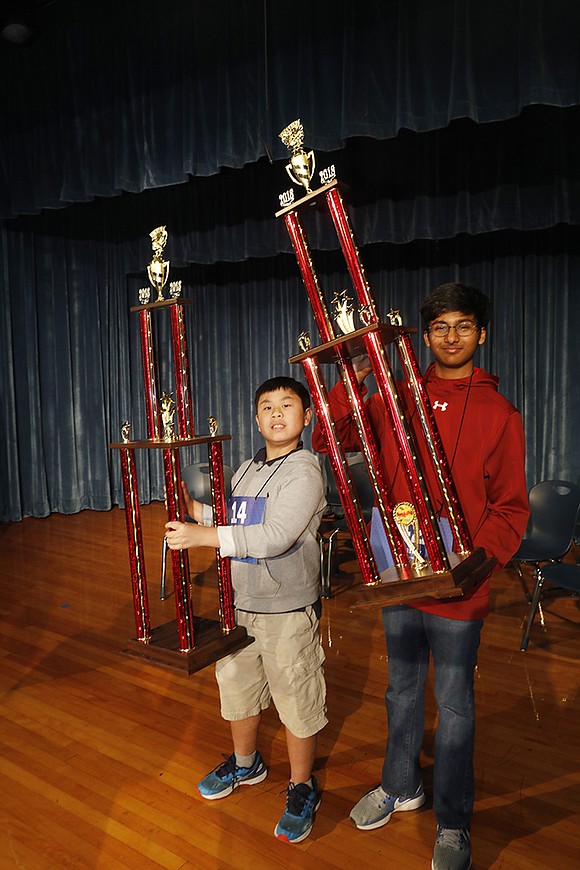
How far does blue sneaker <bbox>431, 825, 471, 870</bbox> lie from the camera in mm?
1607

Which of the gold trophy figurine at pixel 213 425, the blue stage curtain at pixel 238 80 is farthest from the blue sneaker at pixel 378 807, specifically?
the blue stage curtain at pixel 238 80

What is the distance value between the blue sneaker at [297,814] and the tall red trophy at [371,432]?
827 millimetres

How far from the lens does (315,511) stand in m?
1.71

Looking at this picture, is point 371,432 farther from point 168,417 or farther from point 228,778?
point 228,778

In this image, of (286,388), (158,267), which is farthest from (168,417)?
(158,267)

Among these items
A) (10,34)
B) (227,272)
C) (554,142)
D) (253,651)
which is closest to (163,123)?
(10,34)

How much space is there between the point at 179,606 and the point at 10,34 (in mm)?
4338

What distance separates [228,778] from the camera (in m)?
2.00

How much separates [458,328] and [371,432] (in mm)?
333

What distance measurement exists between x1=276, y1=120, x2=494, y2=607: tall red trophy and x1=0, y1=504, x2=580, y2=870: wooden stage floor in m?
0.90

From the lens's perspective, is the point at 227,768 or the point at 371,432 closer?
the point at 371,432

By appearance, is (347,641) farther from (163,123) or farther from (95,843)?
(163,123)

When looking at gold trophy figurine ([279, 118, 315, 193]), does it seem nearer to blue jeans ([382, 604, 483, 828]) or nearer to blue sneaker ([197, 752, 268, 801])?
blue jeans ([382, 604, 483, 828])

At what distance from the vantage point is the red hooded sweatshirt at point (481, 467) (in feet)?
4.94
